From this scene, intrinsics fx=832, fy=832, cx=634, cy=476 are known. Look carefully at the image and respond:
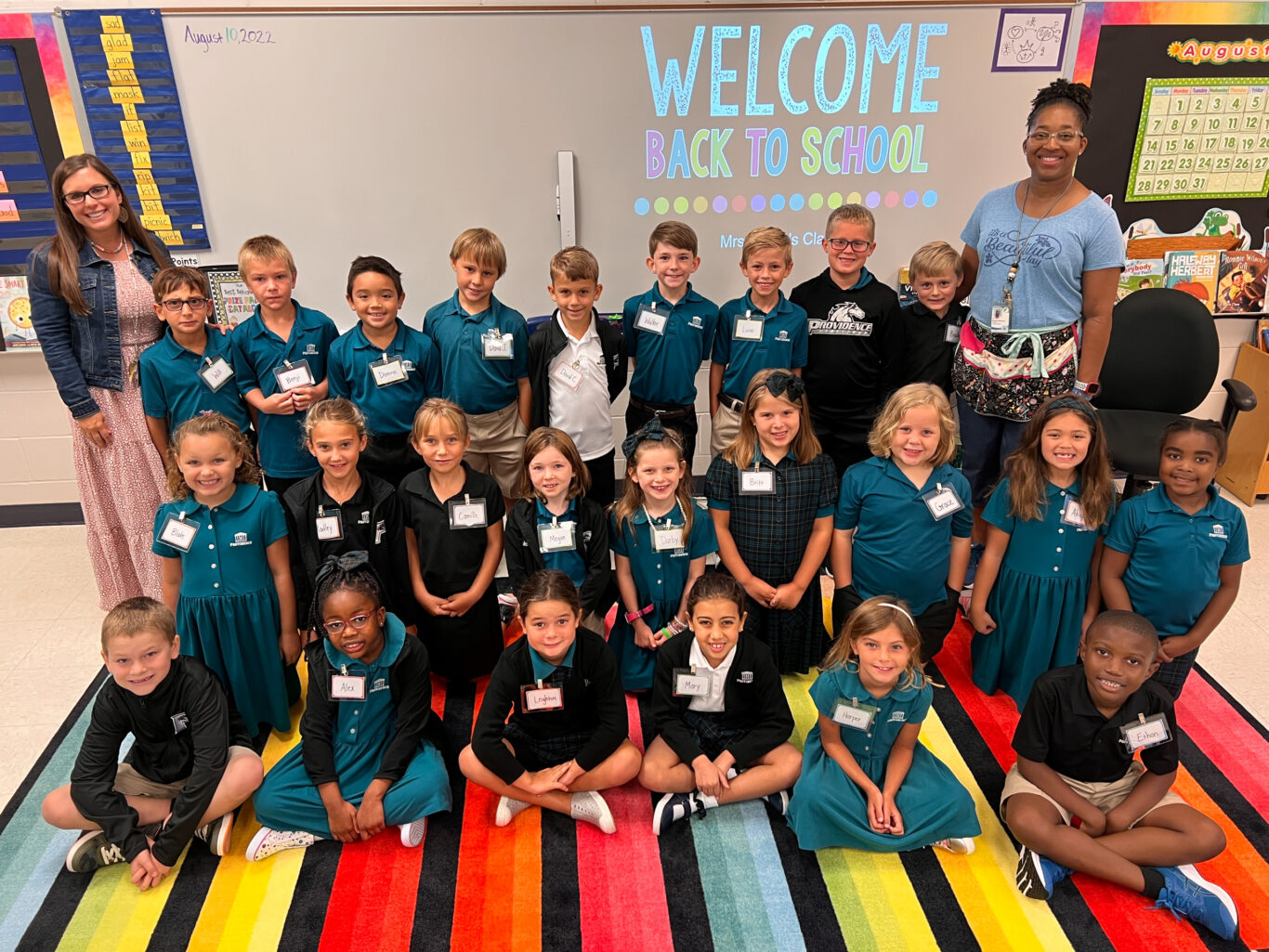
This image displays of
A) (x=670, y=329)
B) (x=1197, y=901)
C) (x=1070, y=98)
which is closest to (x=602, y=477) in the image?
(x=670, y=329)

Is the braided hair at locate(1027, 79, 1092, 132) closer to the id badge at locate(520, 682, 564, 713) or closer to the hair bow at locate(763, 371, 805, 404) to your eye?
the hair bow at locate(763, 371, 805, 404)

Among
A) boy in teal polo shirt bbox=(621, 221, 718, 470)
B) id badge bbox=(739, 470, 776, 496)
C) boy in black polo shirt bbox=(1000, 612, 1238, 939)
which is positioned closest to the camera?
boy in black polo shirt bbox=(1000, 612, 1238, 939)

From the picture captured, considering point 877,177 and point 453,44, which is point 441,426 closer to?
point 453,44

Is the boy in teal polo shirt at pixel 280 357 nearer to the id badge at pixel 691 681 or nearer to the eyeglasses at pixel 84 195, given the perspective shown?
the eyeglasses at pixel 84 195

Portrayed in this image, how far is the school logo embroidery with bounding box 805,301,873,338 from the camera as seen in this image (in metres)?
3.21

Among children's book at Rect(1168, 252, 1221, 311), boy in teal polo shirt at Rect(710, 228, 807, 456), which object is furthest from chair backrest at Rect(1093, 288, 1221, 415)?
boy in teal polo shirt at Rect(710, 228, 807, 456)


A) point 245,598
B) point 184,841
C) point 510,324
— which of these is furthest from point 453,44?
point 184,841

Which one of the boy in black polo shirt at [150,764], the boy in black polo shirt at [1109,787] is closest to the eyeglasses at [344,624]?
the boy in black polo shirt at [150,764]

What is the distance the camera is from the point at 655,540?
8.95ft

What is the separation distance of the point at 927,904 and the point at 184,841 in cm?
198

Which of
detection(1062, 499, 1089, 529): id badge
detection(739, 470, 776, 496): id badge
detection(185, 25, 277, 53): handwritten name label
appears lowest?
detection(1062, 499, 1089, 529): id badge

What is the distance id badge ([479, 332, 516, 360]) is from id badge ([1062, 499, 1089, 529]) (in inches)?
79.0

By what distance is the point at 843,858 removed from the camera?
229 cm

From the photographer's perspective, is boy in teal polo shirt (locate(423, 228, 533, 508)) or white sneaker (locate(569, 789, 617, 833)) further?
boy in teal polo shirt (locate(423, 228, 533, 508))
